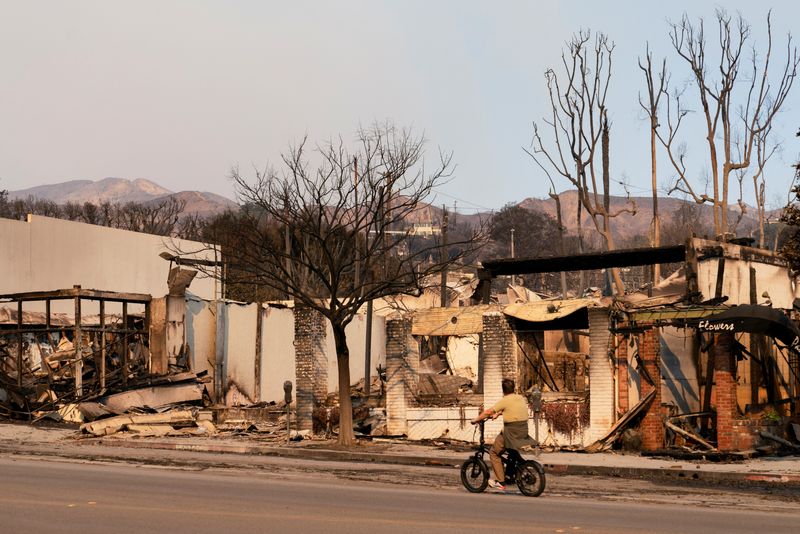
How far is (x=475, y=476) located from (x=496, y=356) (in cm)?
970

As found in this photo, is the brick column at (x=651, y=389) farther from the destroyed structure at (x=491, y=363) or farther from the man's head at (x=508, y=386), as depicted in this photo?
the man's head at (x=508, y=386)

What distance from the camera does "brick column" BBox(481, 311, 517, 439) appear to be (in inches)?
1032

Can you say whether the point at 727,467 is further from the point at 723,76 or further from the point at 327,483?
the point at 723,76

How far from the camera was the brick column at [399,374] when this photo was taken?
2777 cm

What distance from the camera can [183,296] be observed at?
36.8m

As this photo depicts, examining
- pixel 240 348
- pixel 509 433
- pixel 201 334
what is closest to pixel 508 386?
pixel 509 433

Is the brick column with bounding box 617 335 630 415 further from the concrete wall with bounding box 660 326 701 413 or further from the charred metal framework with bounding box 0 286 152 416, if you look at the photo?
the charred metal framework with bounding box 0 286 152 416

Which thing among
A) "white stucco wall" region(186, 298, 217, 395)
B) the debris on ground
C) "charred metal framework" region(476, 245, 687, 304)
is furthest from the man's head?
"white stucco wall" region(186, 298, 217, 395)

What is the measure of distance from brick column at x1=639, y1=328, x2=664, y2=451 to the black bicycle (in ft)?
28.3

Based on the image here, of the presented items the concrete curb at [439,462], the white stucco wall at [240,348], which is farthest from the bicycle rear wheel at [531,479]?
the white stucco wall at [240,348]

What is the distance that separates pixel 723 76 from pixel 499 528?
4620 cm

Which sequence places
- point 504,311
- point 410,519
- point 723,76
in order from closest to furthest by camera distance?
point 410,519
point 504,311
point 723,76

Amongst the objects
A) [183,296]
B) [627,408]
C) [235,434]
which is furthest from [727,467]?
[183,296]

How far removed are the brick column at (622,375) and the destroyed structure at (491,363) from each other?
1.2 inches
